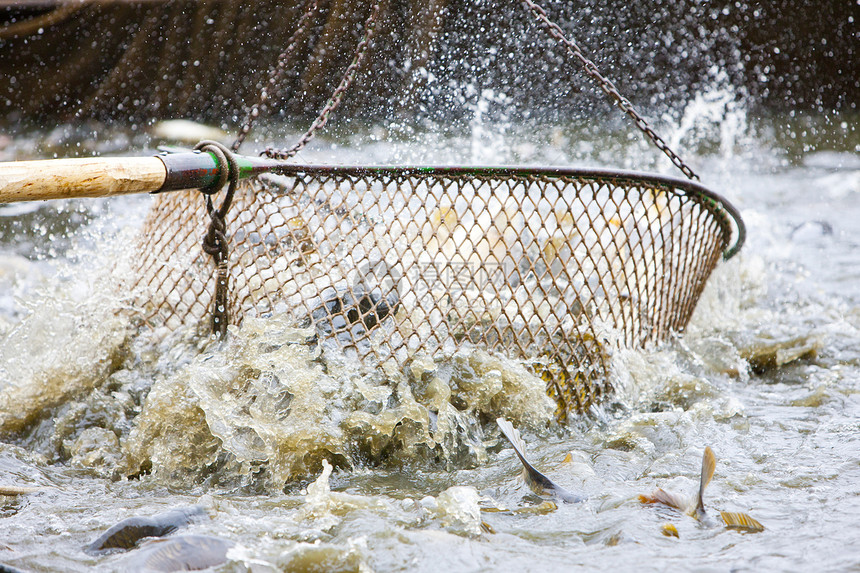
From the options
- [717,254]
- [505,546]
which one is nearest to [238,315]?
[505,546]

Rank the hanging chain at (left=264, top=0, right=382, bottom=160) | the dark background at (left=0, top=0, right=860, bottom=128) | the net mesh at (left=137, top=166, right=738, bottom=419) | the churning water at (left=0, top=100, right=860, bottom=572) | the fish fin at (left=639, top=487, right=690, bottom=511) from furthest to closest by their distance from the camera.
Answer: the dark background at (left=0, top=0, right=860, bottom=128) < the hanging chain at (left=264, top=0, right=382, bottom=160) < the net mesh at (left=137, top=166, right=738, bottom=419) < the fish fin at (left=639, top=487, right=690, bottom=511) < the churning water at (left=0, top=100, right=860, bottom=572)

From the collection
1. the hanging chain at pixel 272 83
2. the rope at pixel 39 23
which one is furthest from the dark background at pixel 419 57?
the hanging chain at pixel 272 83

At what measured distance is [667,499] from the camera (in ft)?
4.34

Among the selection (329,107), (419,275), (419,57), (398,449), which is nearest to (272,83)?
(329,107)

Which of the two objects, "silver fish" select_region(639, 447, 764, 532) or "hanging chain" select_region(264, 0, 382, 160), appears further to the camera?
"hanging chain" select_region(264, 0, 382, 160)

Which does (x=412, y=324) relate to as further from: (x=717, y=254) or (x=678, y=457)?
(x=717, y=254)

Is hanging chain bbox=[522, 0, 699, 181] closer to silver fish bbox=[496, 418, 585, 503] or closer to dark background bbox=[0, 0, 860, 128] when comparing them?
silver fish bbox=[496, 418, 585, 503]

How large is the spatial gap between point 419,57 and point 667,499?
3.71 metres

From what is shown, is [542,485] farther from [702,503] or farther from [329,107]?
[329,107]

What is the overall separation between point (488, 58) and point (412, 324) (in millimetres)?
3369

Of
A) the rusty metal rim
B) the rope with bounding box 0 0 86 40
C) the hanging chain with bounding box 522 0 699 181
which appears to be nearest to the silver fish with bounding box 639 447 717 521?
the rusty metal rim

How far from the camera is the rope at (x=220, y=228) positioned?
5.29ft

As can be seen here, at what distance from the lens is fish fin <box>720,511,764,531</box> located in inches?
48.3

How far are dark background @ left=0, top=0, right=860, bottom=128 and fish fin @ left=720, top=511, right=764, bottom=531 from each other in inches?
113
